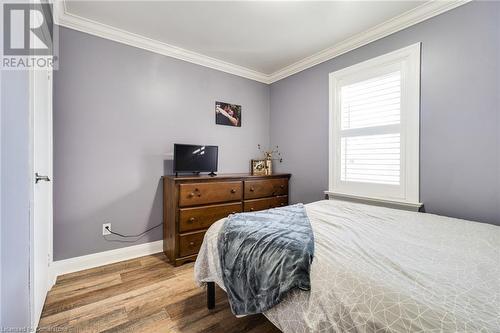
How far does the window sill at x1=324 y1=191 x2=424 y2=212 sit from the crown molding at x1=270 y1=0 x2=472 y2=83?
1678mm

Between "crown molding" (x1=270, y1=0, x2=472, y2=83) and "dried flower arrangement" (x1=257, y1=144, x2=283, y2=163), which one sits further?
"dried flower arrangement" (x1=257, y1=144, x2=283, y2=163)

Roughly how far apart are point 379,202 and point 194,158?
2.10 metres

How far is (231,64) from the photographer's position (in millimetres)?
3164

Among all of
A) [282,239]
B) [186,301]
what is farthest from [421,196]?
[186,301]

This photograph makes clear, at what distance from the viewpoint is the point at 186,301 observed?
5.69 ft

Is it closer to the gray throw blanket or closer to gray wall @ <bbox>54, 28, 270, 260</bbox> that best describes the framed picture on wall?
gray wall @ <bbox>54, 28, 270, 260</bbox>

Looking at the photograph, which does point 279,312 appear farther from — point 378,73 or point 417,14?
point 417,14

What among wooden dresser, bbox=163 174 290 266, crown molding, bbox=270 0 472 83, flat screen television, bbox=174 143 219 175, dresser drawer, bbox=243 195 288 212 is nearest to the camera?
crown molding, bbox=270 0 472 83

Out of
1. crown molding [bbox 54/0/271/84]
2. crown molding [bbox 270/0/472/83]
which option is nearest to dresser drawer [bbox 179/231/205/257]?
crown molding [bbox 54/0/271/84]

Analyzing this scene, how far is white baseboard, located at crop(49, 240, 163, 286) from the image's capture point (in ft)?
6.97

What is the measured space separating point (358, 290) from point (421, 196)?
1.73m

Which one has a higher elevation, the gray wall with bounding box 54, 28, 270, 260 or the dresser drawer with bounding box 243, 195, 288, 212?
the gray wall with bounding box 54, 28, 270, 260

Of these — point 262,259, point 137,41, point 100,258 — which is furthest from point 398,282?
point 137,41

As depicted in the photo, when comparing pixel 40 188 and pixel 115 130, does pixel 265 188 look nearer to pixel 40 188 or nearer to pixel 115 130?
pixel 115 130
